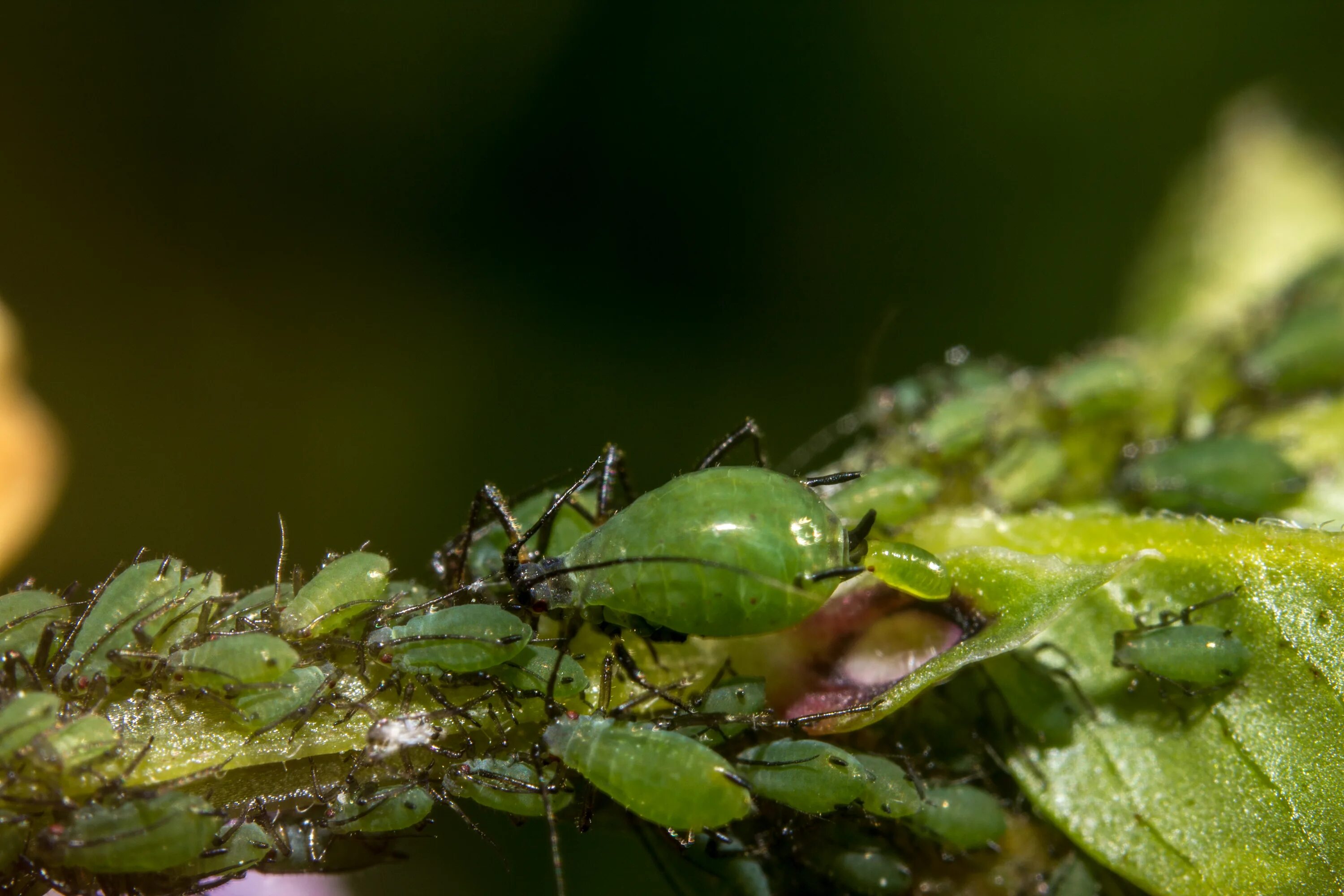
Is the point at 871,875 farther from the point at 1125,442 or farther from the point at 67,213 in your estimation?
the point at 67,213

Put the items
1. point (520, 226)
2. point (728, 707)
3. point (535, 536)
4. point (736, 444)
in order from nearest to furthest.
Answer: point (728, 707)
point (535, 536)
point (736, 444)
point (520, 226)

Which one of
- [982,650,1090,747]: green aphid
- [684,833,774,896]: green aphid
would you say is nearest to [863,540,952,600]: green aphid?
[982,650,1090,747]: green aphid

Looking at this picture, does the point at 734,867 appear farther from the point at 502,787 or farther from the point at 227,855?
the point at 227,855

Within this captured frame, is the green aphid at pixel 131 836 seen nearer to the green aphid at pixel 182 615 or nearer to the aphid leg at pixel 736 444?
the green aphid at pixel 182 615

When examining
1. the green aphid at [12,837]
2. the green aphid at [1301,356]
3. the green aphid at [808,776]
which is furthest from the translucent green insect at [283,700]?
the green aphid at [1301,356]

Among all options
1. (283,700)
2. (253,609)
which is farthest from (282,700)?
(253,609)

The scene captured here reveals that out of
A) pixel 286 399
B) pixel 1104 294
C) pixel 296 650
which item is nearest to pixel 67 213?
pixel 286 399
